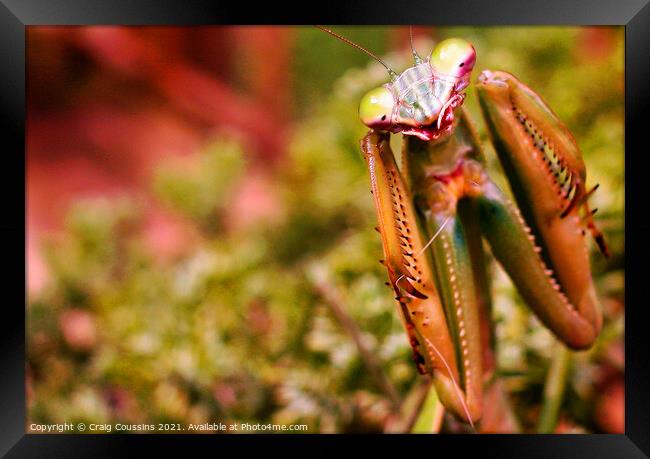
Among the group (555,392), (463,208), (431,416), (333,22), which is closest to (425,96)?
(463,208)

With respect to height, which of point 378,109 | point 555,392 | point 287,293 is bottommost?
point 555,392

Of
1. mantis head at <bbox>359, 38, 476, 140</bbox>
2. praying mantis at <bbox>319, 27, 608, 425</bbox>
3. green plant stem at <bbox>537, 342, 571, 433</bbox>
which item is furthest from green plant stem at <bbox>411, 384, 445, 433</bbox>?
mantis head at <bbox>359, 38, 476, 140</bbox>

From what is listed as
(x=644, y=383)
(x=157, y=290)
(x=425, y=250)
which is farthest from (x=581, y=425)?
(x=157, y=290)

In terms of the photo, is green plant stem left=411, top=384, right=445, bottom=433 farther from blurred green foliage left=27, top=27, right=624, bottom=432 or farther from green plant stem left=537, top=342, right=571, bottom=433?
green plant stem left=537, top=342, right=571, bottom=433

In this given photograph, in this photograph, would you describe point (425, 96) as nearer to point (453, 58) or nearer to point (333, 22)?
point (453, 58)

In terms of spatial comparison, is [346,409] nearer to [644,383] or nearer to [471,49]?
[644,383]
